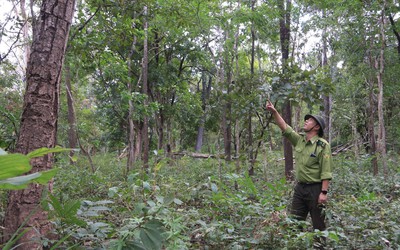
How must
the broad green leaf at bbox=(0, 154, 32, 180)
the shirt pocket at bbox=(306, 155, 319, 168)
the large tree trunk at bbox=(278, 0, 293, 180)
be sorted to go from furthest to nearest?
1. the large tree trunk at bbox=(278, 0, 293, 180)
2. the shirt pocket at bbox=(306, 155, 319, 168)
3. the broad green leaf at bbox=(0, 154, 32, 180)

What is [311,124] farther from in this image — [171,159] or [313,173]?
[171,159]

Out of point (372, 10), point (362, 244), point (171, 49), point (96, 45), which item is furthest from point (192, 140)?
point (362, 244)

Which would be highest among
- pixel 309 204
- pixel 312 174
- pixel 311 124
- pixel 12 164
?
pixel 311 124

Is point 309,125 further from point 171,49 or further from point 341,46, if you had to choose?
point 171,49

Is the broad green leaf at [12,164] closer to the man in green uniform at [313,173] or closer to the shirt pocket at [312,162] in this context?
the man in green uniform at [313,173]

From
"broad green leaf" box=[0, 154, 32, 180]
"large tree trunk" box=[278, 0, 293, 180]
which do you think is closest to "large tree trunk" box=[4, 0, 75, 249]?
"broad green leaf" box=[0, 154, 32, 180]

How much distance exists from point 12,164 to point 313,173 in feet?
11.8

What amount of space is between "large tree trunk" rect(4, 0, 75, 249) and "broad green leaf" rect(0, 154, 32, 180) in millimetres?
1530

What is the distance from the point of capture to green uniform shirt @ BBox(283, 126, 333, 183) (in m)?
3.77

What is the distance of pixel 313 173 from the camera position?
152 inches

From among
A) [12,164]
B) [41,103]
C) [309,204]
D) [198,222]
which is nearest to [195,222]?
[198,222]

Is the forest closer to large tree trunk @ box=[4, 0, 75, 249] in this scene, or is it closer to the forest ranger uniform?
large tree trunk @ box=[4, 0, 75, 249]

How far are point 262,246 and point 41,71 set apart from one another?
2.25 metres

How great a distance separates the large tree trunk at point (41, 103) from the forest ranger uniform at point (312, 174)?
2.72 m
